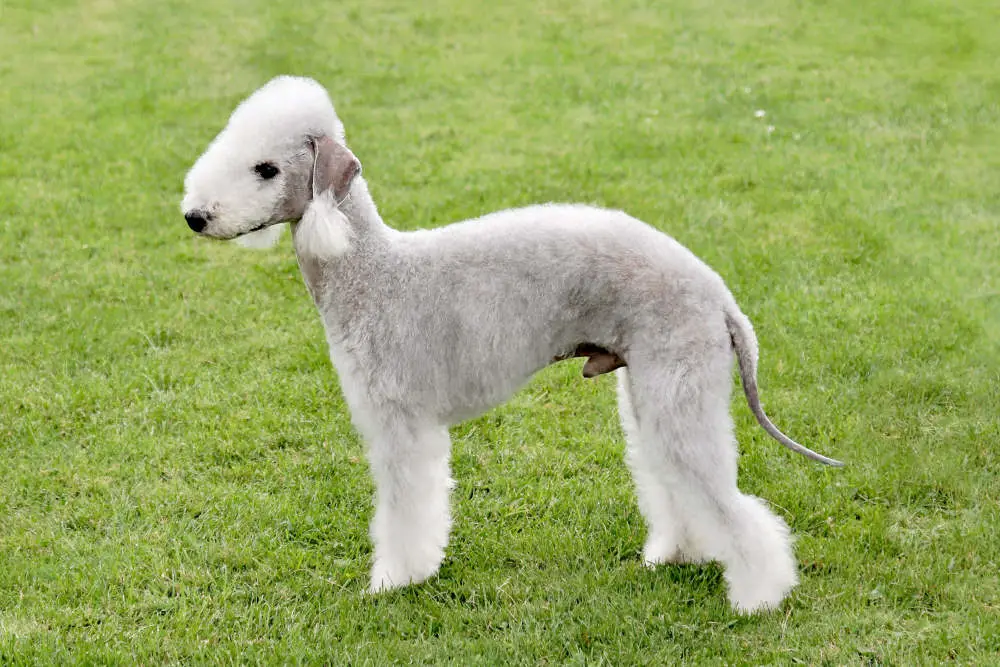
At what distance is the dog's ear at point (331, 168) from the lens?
3.48m

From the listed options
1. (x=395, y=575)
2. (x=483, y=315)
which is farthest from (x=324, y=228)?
(x=395, y=575)

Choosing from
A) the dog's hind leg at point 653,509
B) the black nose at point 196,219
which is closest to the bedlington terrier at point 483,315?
the black nose at point 196,219

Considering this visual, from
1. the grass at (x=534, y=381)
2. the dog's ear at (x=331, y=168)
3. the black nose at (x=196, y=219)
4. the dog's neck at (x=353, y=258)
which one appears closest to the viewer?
the black nose at (x=196, y=219)

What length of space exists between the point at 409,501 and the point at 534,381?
1.90 metres

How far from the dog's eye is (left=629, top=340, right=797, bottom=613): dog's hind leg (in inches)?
53.5

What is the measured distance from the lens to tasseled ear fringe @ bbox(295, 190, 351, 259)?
136 inches

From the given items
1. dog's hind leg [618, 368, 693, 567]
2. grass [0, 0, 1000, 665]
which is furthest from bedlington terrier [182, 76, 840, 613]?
grass [0, 0, 1000, 665]

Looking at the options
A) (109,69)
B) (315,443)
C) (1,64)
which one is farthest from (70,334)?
(1,64)

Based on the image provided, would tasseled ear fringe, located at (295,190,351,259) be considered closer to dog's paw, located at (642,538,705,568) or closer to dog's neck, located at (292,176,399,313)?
dog's neck, located at (292,176,399,313)

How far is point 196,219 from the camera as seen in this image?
338 cm

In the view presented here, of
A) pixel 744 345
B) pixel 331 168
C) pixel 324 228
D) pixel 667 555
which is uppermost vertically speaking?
pixel 331 168

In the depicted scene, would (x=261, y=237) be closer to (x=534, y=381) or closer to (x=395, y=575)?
(x=395, y=575)

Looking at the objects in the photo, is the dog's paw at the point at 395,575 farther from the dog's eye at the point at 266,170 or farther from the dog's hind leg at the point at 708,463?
the dog's eye at the point at 266,170

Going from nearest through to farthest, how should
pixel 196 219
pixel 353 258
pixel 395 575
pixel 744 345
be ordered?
pixel 196 219 < pixel 744 345 < pixel 353 258 < pixel 395 575
